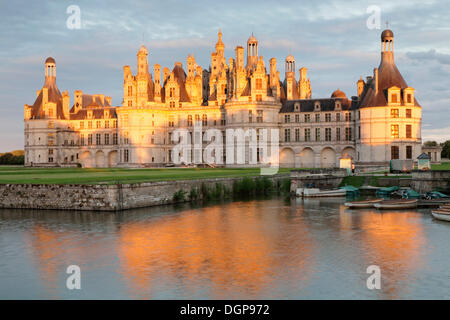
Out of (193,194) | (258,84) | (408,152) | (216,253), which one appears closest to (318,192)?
(193,194)

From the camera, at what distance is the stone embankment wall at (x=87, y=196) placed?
3538cm

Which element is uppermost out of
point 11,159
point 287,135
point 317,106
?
point 317,106

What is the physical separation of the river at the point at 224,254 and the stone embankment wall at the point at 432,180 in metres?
8.04

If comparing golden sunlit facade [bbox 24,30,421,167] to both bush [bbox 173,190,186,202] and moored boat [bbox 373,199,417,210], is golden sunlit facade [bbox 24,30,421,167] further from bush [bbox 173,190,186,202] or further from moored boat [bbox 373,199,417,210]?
bush [bbox 173,190,186,202]

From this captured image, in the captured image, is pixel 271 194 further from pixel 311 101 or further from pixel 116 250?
pixel 311 101

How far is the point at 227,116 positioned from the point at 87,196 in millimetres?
45326

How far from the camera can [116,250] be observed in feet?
75.0

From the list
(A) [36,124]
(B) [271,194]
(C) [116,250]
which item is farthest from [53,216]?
(A) [36,124]

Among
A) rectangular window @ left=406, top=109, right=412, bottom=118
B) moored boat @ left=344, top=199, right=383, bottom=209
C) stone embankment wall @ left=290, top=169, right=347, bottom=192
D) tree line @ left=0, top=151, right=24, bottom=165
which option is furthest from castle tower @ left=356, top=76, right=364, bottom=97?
tree line @ left=0, top=151, right=24, bottom=165

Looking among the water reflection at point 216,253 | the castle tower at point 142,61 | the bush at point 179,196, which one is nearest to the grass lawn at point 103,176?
the bush at point 179,196

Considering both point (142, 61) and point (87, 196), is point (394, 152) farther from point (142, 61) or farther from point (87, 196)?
point (87, 196)

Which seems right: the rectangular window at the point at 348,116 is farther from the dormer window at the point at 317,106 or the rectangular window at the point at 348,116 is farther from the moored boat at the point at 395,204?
the moored boat at the point at 395,204

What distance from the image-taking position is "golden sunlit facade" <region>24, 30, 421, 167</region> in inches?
2734

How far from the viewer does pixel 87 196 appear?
35.8 m
